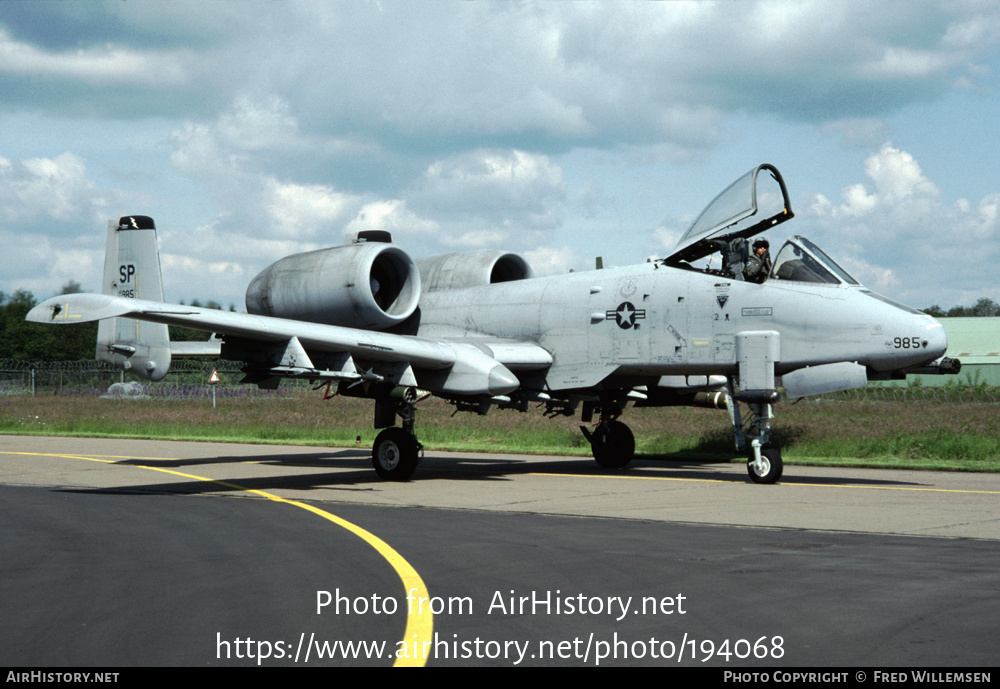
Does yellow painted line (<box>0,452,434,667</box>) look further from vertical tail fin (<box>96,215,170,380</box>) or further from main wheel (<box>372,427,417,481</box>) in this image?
vertical tail fin (<box>96,215,170,380</box>)

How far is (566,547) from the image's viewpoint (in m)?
8.91

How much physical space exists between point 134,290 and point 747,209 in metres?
11.9

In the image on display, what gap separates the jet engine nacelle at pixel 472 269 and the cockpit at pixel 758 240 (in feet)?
15.8

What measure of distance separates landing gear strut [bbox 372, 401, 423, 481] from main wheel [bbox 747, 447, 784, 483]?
5.52 m

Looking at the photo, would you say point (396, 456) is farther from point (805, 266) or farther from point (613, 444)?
point (805, 266)

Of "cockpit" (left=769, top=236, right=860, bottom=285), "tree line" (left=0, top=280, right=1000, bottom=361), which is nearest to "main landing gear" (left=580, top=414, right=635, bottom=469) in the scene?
"cockpit" (left=769, top=236, right=860, bottom=285)

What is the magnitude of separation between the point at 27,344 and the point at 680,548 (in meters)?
104

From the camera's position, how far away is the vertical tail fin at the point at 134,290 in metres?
18.8

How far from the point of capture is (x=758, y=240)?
14.9 metres

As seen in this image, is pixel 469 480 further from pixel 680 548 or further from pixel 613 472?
pixel 680 548

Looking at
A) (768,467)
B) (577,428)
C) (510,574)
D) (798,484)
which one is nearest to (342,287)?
(768,467)

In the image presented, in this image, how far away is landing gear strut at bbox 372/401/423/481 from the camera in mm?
16109

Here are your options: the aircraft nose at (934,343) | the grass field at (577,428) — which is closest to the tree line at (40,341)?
the grass field at (577,428)

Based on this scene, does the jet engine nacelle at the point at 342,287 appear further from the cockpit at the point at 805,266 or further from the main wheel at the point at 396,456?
the cockpit at the point at 805,266
